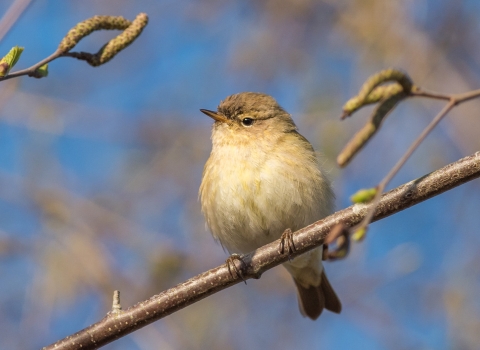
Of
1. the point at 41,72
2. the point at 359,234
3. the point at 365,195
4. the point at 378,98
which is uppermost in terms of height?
the point at 41,72

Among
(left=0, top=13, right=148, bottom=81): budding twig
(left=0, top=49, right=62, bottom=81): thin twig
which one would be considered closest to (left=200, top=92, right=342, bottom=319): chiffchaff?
(left=0, top=13, right=148, bottom=81): budding twig

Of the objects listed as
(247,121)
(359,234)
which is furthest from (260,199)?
(359,234)

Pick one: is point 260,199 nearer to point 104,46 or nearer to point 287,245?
point 287,245

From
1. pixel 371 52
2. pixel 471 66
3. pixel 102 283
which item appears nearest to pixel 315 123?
pixel 371 52

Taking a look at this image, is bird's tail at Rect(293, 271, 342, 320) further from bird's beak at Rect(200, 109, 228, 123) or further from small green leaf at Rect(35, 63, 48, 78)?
small green leaf at Rect(35, 63, 48, 78)

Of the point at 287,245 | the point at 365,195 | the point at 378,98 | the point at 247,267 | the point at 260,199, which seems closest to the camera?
the point at 365,195

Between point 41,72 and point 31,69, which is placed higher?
point 41,72

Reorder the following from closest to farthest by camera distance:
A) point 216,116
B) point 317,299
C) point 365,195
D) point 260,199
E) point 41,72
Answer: point 365,195 < point 41,72 < point 260,199 < point 216,116 < point 317,299

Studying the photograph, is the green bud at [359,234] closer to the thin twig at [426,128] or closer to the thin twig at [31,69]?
the thin twig at [426,128]
